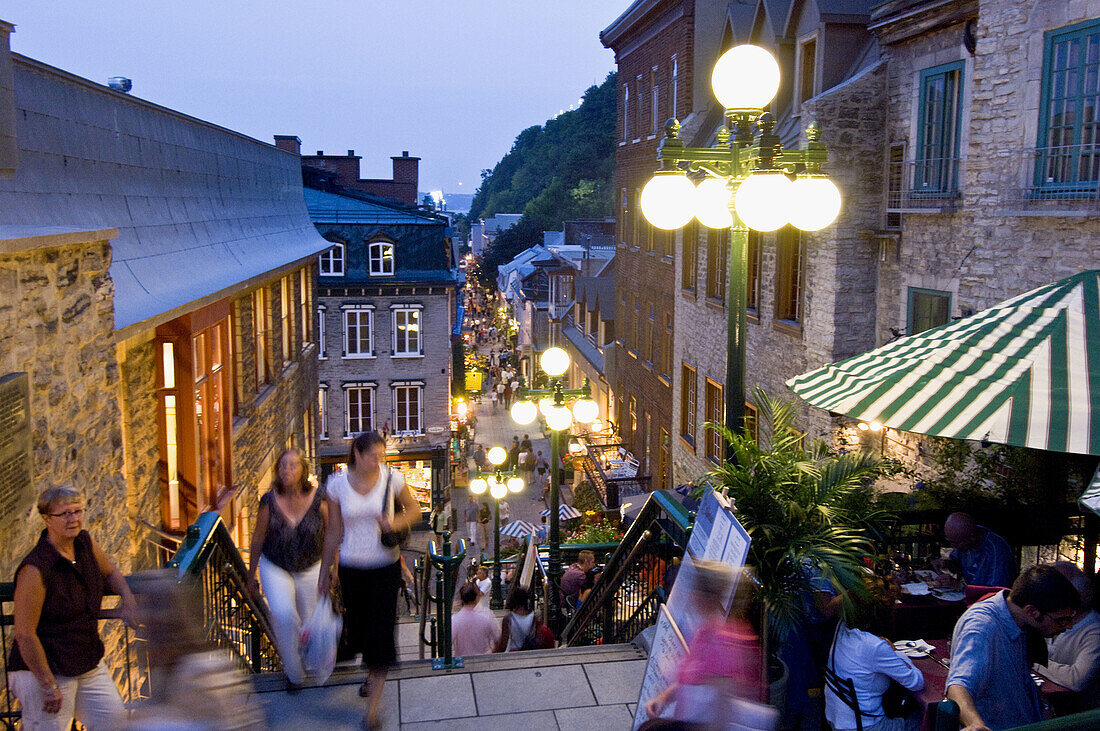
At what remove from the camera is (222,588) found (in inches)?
243

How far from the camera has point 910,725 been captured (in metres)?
5.08

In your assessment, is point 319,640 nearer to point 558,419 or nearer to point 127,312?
point 127,312

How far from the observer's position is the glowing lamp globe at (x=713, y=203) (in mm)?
6734

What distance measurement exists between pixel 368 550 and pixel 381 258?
26.4 metres

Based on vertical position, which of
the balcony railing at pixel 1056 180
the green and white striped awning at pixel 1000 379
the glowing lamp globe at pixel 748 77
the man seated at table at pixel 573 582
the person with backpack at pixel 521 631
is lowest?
the man seated at table at pixel 573 582

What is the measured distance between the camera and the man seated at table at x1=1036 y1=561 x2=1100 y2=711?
4980 millimetres

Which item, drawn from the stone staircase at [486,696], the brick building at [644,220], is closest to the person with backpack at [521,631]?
the stone staircase at [486,696]

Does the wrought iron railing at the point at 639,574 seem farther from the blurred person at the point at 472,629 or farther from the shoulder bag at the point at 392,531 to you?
the shoulder bag at the point at 392,531

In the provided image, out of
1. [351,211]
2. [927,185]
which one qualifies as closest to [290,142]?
[351,211]

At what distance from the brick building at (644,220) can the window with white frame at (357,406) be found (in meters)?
8.89

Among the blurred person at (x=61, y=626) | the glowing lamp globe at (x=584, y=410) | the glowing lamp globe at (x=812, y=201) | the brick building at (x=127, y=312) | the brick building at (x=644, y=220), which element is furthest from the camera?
the brick building at (x=644, y=220)

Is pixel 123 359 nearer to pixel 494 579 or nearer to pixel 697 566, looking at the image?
pixel 697 566

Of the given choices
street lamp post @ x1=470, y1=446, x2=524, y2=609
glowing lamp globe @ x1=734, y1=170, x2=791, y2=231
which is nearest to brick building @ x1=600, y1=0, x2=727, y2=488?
street lamp post @ x1=470, y1=446, x2=524, y2=609

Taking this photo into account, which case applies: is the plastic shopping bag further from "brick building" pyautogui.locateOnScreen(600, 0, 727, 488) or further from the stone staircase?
"brick building" pyautogui.locateOnScreen(600, 0, 727, 488)
